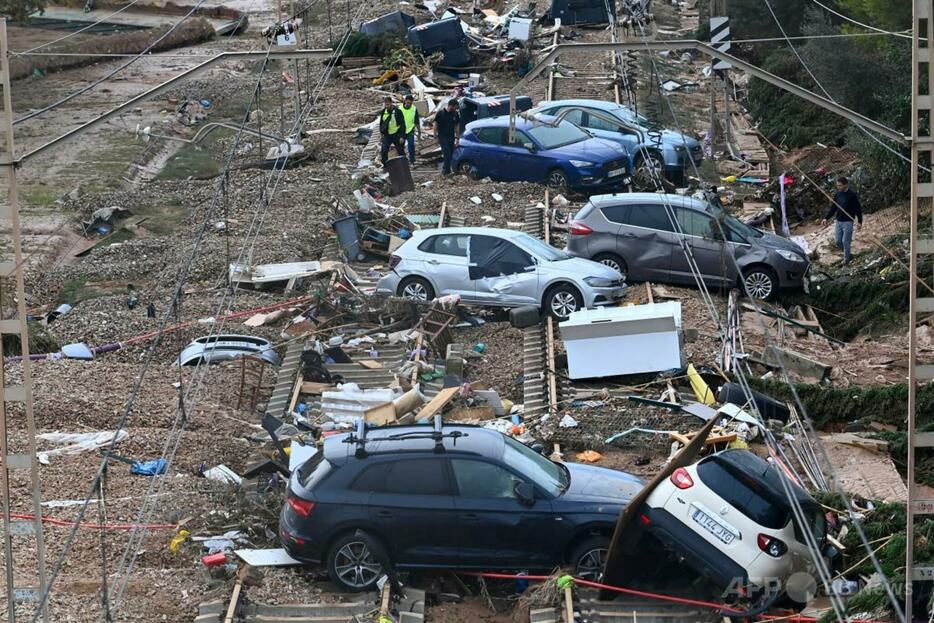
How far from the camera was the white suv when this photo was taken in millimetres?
13742

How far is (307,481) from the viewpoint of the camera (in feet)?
47.7

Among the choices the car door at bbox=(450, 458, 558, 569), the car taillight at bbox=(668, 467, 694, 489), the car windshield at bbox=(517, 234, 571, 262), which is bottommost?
the car windshield at bbox=(517, 234, 571, 262)

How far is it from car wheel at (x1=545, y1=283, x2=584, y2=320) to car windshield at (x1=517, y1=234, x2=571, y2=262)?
549 millimetres

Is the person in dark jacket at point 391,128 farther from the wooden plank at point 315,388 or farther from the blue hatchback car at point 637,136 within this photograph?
the wooden plank at point 315,388

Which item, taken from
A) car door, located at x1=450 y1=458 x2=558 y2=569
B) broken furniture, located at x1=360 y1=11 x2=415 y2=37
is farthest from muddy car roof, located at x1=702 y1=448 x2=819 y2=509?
broken furniture, located at x1=360 y1=11 x2=415 y2=37

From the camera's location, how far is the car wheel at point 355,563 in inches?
565

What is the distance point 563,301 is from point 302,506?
377 inches

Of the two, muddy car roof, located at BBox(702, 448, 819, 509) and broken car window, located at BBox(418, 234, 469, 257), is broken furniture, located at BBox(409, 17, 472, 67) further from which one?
muddy car roof, located at BBox(702, 448, 819, 509)

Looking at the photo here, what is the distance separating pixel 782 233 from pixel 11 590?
2044 cm

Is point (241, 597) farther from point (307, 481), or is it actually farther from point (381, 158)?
point (381, 158)

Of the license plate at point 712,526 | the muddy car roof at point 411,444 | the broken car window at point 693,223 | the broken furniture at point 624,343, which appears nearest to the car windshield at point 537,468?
the muddy car roof at point 411,444

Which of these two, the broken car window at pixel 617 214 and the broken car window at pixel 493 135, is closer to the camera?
the broken car window at pixel 617 214

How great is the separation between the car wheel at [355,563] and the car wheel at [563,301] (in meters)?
9.19

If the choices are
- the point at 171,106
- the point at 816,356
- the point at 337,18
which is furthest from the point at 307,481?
the point at 337,18
